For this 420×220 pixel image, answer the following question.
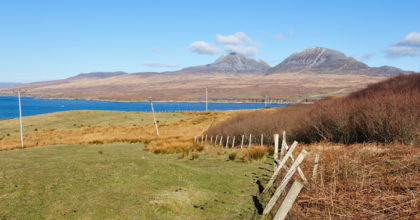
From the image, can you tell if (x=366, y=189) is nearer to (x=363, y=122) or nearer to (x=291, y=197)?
(x=291, y=197)

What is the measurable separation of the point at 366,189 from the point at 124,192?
318 inches

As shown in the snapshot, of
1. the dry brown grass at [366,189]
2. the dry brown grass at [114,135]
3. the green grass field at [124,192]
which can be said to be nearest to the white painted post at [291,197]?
the dry brown grass at [366,189]

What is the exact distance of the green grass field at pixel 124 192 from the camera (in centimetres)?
938

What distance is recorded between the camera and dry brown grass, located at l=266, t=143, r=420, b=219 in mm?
7249

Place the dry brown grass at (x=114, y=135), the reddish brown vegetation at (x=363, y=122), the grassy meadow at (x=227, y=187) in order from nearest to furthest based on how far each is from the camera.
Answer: the grassy meadow at (x=227, y=187) → the reddish brown vegetation at (x=363, y=122) → the dry brown grass at (x=114, y=135)

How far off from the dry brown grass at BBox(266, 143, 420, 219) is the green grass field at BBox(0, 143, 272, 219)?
2535 mm

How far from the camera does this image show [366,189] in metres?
8.51

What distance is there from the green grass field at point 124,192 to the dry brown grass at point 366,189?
2.54m

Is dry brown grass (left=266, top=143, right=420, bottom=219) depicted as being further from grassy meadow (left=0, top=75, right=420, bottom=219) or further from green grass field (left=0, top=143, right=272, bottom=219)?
green grass field (left=0, top=143, right=272, bottom=219)

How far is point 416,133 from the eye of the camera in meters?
17.7

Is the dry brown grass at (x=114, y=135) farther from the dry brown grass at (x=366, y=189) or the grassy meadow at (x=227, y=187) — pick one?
the dry brown grass at (x=366, y=189)

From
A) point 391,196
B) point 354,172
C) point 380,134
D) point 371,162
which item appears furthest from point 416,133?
point 391,196

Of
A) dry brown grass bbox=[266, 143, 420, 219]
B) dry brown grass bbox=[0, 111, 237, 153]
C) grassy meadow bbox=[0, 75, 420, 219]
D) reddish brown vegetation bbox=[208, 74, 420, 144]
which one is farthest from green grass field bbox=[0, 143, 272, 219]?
dry brown grass bbox=[0, 111, 237, 153]

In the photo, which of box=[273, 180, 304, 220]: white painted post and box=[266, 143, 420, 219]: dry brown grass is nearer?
box=[273, 180, 304, 220]: white painted post
